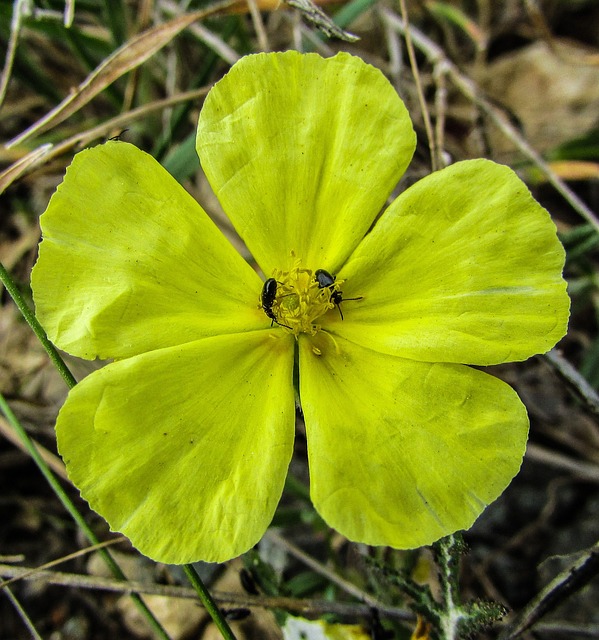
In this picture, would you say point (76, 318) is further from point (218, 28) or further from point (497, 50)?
point (497, 50)

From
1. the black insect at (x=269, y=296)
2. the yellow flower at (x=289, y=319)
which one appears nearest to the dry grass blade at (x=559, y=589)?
the yellow flower at (x=289, y=319)

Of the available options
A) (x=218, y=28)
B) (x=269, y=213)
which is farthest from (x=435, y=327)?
(x=218, y=28)

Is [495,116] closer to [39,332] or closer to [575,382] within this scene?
[575,382]

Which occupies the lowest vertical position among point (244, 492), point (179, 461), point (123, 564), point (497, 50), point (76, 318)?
point (123, 564)

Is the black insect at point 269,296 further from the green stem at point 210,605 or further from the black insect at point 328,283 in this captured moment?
the green stem at point 210,605

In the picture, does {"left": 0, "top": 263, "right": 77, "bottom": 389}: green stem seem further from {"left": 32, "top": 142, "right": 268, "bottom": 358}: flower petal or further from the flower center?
the flower center

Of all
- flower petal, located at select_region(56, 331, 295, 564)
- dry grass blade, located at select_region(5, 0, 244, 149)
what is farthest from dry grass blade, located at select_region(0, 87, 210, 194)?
flower petal, located at select_region(56, 331, 295, 564)
